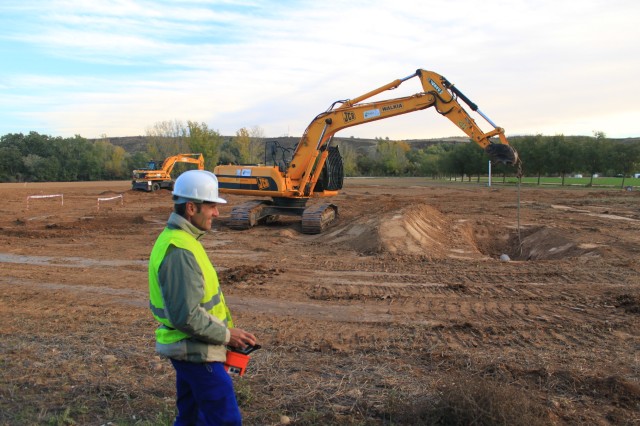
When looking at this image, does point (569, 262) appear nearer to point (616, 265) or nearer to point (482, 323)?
point (616, 265)

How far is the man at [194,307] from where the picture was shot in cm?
273

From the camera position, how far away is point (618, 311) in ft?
23.3

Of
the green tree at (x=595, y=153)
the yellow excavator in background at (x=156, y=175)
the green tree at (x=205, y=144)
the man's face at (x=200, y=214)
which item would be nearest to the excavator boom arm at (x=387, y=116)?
the man's face at (x=200, y=214)

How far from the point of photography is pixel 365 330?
21.6ft

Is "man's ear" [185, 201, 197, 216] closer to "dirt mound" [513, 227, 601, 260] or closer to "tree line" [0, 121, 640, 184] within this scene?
"dirt mound" [513, 227, 601, 260]

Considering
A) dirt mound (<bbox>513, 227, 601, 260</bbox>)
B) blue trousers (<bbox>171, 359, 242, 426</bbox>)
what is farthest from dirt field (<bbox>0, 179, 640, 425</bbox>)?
blue trousers (<bbox>171, 359, 242, 426</bbox>)

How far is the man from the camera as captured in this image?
2734 millimetres

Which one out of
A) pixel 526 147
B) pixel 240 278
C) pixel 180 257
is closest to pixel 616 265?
pixel 240 278

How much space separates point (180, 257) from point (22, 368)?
355cm

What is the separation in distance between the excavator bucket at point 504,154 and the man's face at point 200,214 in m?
10.6

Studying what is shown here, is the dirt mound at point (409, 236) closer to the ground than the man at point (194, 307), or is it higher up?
closer to the ground

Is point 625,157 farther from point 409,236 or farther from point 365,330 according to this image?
point 365,330

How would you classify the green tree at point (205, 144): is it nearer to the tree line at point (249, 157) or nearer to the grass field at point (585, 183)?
the tree line at point (249, 157)

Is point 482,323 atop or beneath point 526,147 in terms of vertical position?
beneath
